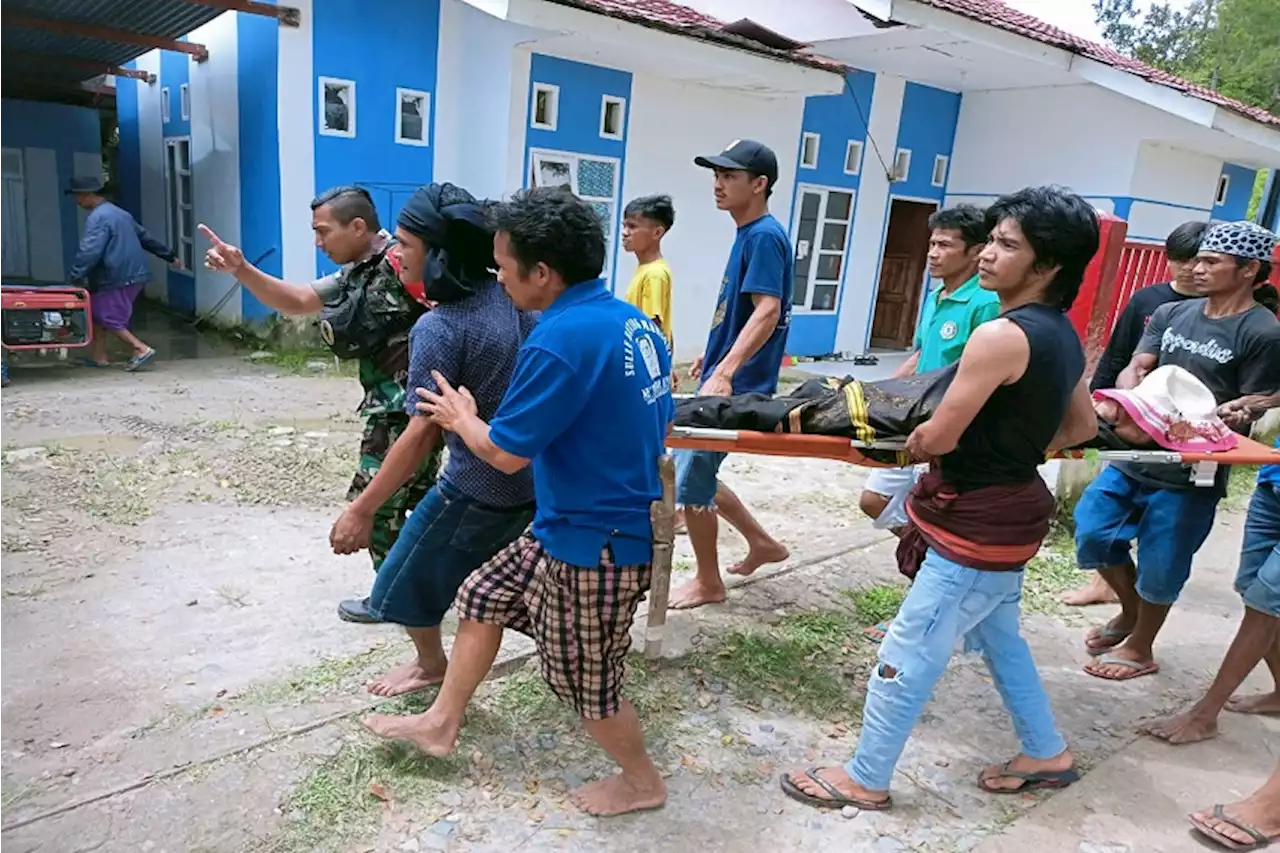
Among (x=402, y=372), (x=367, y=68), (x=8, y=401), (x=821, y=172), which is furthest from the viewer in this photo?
(x=821, y=172)

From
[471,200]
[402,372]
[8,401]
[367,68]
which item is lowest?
[8,401]

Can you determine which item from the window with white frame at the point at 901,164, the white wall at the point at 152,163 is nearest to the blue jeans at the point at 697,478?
the window with white frame at the point at 901,164

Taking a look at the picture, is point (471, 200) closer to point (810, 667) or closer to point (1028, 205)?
point (1028, 205)

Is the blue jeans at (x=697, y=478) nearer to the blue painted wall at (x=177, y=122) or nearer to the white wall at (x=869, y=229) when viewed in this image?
the white wall at (x=869, y=229)

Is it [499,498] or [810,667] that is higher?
[499,498]

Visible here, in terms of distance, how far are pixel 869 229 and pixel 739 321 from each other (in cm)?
880

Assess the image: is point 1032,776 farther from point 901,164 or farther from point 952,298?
point 901,164

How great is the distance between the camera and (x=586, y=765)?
2.75 meters

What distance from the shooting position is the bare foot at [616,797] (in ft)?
8.21

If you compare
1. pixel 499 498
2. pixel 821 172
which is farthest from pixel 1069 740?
pixel 821 172

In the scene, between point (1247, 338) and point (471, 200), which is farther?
point (1247, 338)

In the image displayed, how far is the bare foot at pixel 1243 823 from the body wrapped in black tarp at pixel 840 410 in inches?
43.8

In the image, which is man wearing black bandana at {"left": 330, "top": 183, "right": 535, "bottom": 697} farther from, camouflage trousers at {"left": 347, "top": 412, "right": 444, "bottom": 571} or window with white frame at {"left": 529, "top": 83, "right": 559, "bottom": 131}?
window with white frame at {"left": 529, "top": 83, "right": 559, "bottom": 131}

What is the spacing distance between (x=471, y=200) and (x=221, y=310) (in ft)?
27.0
